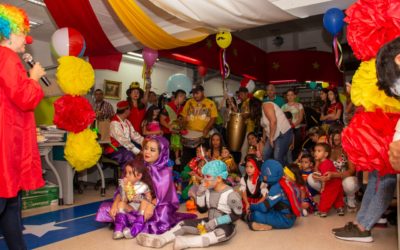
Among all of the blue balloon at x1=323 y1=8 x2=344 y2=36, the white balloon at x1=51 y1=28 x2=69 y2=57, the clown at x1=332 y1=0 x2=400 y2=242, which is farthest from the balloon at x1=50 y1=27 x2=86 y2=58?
the clown at x1=332 y1=0 x2=400 y2=242

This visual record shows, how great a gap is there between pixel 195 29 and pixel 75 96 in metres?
1.55

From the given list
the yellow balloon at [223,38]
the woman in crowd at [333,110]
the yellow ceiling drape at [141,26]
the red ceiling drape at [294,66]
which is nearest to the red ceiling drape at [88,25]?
the yellow ceiling drape at [141,26]

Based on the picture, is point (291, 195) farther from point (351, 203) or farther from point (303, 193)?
point (351, 203)

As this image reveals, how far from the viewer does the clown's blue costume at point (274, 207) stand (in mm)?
2742

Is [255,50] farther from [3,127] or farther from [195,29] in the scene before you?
[3,127]

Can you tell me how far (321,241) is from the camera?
2463mm

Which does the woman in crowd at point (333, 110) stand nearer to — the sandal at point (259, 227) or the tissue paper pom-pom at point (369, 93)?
the sandal at point (259, 227)

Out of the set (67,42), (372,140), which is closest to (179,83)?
(67,42)

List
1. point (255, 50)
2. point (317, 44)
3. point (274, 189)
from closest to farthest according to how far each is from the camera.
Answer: point (274, 189) < point (255, 50) < point (317, 44)

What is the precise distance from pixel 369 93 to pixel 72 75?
9.02 ft

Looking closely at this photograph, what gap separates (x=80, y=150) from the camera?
3.44m

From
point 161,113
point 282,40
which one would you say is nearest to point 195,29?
point 161,113

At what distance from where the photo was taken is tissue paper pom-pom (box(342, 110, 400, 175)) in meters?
1.32

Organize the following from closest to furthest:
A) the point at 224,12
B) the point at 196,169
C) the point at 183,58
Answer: the point at 224,12
the point at 196,169
the point at 183,58
